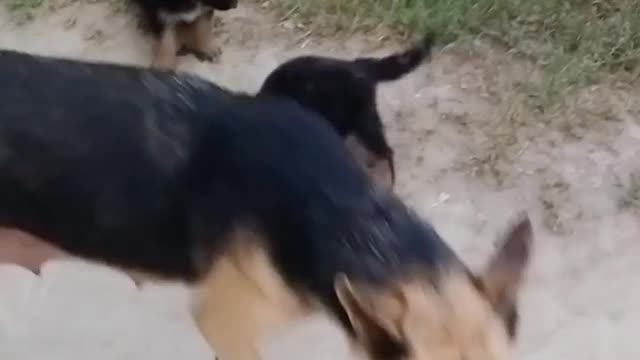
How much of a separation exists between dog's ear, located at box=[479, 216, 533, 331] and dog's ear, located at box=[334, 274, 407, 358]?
156 mm

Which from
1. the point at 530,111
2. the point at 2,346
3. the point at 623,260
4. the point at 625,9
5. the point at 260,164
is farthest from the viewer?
the point at 625,9

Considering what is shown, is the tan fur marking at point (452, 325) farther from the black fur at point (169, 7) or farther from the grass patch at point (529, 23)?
the grass patch at point (529, 23)

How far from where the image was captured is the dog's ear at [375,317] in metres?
2.11

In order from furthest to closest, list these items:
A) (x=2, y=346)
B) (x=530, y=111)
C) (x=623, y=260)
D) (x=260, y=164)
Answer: (x=530, y=111) → (x=623, y=260) → (x=2, y=346) → (x=260, y=164)

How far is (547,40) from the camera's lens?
3.94 metres

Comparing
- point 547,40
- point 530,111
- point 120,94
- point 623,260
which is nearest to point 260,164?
point 120,94

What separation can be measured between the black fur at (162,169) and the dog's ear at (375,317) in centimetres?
20

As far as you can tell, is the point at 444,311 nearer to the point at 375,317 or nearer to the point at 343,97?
the point at 375,317

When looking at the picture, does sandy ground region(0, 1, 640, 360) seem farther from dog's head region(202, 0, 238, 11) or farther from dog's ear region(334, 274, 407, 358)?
dog's ear region(334, 274, 407, 358)

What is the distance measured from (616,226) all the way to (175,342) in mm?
1143

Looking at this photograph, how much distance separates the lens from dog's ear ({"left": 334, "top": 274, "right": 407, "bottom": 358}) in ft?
6.91

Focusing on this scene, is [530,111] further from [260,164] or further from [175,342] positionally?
[260,164]

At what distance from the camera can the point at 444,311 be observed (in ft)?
6.97

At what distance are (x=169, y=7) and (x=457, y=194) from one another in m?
0.93
